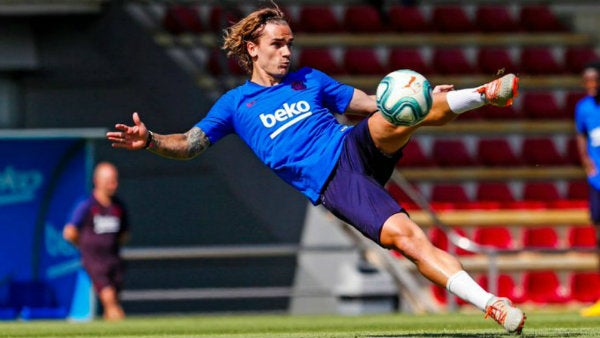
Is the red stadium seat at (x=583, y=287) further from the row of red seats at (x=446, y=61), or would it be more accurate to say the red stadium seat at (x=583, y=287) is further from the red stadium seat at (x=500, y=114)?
the row of red seats at (x=446, y=61)

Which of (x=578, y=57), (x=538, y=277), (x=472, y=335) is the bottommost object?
(x=472, y=335)

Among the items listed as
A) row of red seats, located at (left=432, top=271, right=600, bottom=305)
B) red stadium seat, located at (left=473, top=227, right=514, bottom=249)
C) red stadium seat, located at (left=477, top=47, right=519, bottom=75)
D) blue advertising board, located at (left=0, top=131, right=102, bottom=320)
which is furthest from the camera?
red stadium seat, located at (left=477, top=47, right=519, bottom=75)

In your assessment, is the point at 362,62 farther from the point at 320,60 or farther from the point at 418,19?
the point at 418,19

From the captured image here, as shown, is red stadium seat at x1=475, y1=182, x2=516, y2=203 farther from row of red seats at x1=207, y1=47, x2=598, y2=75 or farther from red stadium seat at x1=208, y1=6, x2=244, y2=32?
red stadium seat at x1=208, y1=6, x2=244, y2=32

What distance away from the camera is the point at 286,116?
813 centimetres

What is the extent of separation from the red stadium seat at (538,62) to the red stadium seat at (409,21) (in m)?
1.38

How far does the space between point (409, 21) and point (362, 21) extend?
2.27ft

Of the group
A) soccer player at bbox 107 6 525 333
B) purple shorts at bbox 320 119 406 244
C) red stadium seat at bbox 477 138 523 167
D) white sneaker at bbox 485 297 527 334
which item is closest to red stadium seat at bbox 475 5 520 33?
red stadium seat at bbox 477 138 523 167

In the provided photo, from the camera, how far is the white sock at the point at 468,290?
7.07 metres

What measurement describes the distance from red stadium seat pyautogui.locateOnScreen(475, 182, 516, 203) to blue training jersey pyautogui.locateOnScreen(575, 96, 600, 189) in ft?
13.5

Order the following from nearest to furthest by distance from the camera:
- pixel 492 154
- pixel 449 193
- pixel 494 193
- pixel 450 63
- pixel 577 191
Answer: pixel 449 193, pixel 494 193, pixel 577 191, pixel 492 154, pixel 450 63

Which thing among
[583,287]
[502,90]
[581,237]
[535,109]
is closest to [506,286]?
[583,287]

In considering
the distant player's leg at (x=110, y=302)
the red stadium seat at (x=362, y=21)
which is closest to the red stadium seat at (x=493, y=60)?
the red stadium seat at (x=362, y=21)

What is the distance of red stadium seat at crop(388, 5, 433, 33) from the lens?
65.7 feet
